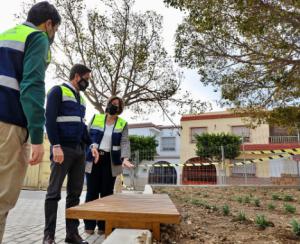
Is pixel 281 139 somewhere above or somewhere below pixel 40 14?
above

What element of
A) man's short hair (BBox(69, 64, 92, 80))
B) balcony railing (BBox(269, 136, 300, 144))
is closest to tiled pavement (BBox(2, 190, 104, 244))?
man's short hair (BBox(69, 64, 92, 80))

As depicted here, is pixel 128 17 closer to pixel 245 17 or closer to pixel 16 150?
pixel 245 17

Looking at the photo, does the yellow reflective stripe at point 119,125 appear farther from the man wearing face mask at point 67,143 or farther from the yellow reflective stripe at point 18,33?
the yellow reflective stripe at point 18,33

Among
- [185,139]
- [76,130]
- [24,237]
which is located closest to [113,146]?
[76,130]

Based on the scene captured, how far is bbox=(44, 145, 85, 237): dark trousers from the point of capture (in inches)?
139

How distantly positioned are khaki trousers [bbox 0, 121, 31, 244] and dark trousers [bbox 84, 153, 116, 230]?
287 cm

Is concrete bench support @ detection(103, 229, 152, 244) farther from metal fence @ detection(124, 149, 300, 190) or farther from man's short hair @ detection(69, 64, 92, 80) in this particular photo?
metal fence @ detection(124, 149, 300, 190)

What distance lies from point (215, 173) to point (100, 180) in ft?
52.5

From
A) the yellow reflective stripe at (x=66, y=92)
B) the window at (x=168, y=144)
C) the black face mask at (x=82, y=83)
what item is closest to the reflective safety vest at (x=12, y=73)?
the yellow reflective stripe at (x=66, y=92)

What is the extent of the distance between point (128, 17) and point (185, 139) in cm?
2139

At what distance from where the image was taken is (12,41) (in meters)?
2.28

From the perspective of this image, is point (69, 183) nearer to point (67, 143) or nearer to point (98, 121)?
point (67, 143)

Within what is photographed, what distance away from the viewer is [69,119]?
3822mm

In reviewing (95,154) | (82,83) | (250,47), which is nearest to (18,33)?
(82,83)
